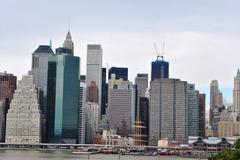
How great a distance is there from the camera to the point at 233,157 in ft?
179

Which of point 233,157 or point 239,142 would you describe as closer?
point 233,157

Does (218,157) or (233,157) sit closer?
(233,157)

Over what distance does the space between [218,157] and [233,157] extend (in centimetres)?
482

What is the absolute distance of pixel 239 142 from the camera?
198 feet

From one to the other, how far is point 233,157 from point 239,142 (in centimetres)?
602

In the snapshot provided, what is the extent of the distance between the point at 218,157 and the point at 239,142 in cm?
276

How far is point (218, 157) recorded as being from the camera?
5925cm
